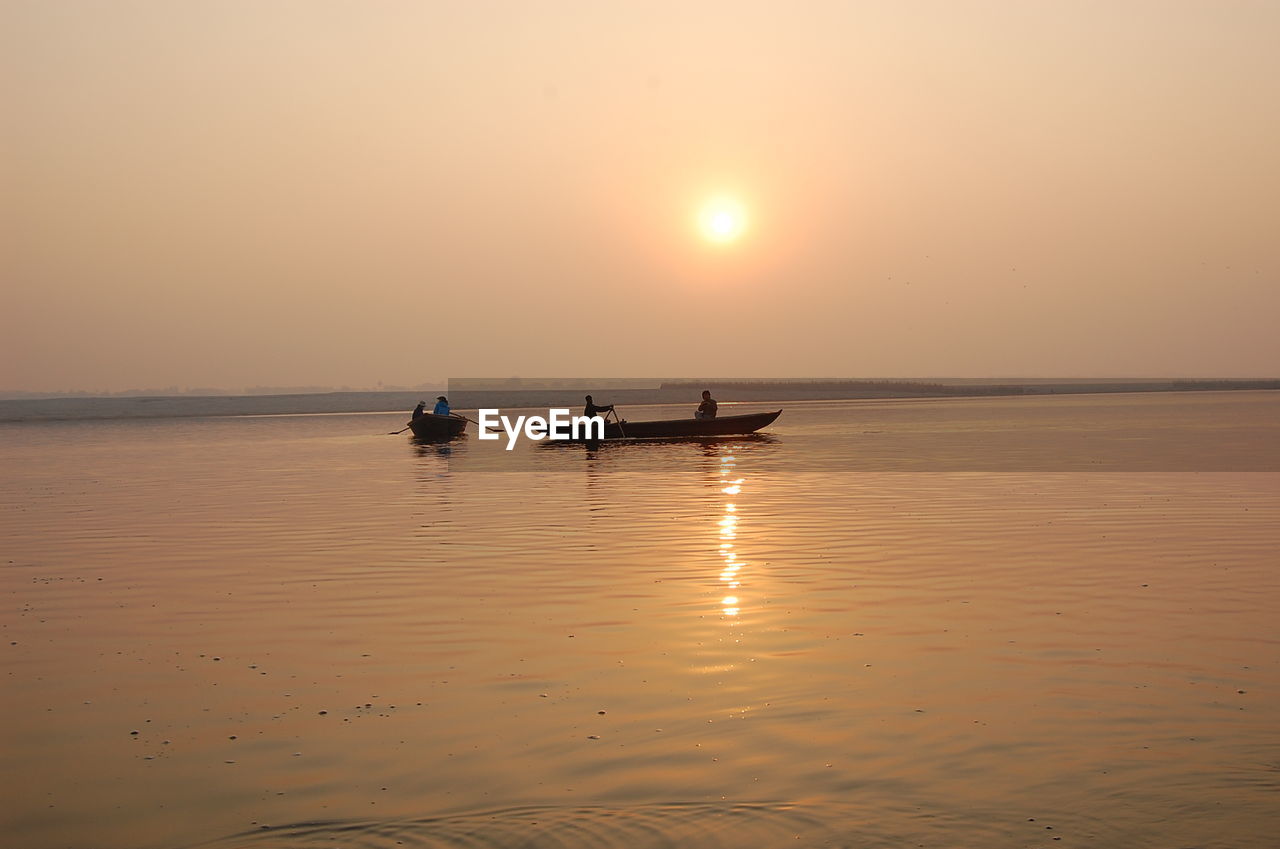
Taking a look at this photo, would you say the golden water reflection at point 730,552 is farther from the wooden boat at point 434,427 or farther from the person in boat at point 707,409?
the wooden boat at point 434,427

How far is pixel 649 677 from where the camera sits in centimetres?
934

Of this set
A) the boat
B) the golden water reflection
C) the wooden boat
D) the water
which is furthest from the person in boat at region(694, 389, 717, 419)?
the water

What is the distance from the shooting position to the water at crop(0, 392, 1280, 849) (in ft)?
21.3

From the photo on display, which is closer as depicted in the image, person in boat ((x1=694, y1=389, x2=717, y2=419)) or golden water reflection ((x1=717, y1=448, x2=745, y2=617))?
golden water reflection ((x1=717, y1=448, x2=745, y2=617))

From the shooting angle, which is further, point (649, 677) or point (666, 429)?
point (666, 429)

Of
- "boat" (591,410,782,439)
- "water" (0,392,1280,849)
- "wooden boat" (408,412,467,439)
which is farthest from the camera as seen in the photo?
"wooden boat" (408,412,467,439)

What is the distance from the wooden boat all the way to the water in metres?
30.7

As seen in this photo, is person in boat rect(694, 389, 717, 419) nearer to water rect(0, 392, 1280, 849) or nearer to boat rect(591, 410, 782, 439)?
boat rect(591, 410, 782, 439)

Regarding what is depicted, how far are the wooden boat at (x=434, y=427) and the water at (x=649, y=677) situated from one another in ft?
101

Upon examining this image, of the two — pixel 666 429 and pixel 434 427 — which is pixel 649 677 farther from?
pixel 434 427

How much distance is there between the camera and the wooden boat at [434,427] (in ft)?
173

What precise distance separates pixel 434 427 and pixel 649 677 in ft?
145

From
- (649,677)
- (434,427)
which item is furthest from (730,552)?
(434,427)

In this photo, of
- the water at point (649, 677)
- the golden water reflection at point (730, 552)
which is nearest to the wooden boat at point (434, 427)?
the golden water reflection at point (730, 552)
